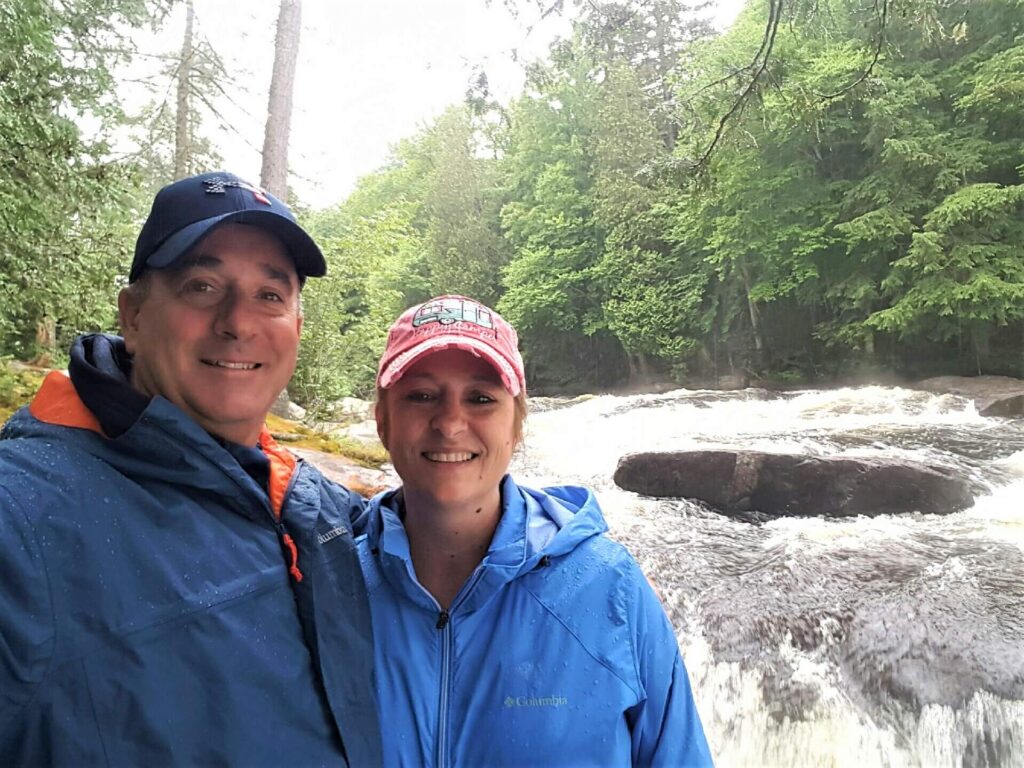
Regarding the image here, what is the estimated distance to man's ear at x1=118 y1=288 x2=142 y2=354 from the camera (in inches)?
45.8

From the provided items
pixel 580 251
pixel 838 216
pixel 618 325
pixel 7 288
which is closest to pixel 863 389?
pixel 838 216

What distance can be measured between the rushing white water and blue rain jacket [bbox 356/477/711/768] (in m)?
3.02

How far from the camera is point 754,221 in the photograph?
16844 mm

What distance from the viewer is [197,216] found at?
1.17 metres

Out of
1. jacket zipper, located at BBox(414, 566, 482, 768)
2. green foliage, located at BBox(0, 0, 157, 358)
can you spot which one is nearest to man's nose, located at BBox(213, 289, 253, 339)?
jacket zipper, located at BBox(414, 566, 482, 768)

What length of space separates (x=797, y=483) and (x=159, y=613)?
252 inches

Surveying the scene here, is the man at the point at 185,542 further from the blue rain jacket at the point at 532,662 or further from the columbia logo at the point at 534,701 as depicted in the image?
the columbia logo at the point at 534,701

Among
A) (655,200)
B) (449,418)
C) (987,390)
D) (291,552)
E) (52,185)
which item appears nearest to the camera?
(291,552)

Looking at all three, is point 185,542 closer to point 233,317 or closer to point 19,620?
point 19,620

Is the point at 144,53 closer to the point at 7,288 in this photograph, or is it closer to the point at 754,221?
the point at 7,288

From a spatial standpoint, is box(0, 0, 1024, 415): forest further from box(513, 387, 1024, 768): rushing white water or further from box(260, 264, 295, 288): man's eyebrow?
box(260, 264, 295, 288): man's eyebrow

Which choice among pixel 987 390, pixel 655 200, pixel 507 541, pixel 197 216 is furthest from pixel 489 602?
pixel 655 200

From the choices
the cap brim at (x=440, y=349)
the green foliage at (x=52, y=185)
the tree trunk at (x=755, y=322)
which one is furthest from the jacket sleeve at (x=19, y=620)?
the tree trunk at (x=755, y=322)

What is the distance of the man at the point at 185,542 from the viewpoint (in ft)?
2.67
